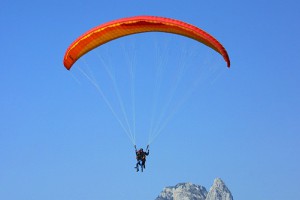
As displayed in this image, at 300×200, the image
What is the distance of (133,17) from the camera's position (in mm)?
49406

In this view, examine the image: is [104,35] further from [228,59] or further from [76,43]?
[228,59]

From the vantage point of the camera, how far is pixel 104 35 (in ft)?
168

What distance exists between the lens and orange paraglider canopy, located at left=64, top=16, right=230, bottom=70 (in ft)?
160

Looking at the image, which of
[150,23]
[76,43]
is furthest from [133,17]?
[76,43]

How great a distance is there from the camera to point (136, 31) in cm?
5097

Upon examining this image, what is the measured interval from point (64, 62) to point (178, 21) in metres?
10.3

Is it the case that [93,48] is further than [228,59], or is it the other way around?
[93,48]

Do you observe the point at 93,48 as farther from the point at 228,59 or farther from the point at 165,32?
the point at 228,59

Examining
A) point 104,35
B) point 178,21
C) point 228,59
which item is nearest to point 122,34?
point 104,35

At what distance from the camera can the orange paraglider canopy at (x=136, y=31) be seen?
48875 mm

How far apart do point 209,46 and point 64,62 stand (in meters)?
11.7

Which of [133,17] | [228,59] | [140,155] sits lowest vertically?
[140,155]

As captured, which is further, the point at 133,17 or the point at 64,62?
the point at 64,62

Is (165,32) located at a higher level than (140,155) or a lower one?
higher
